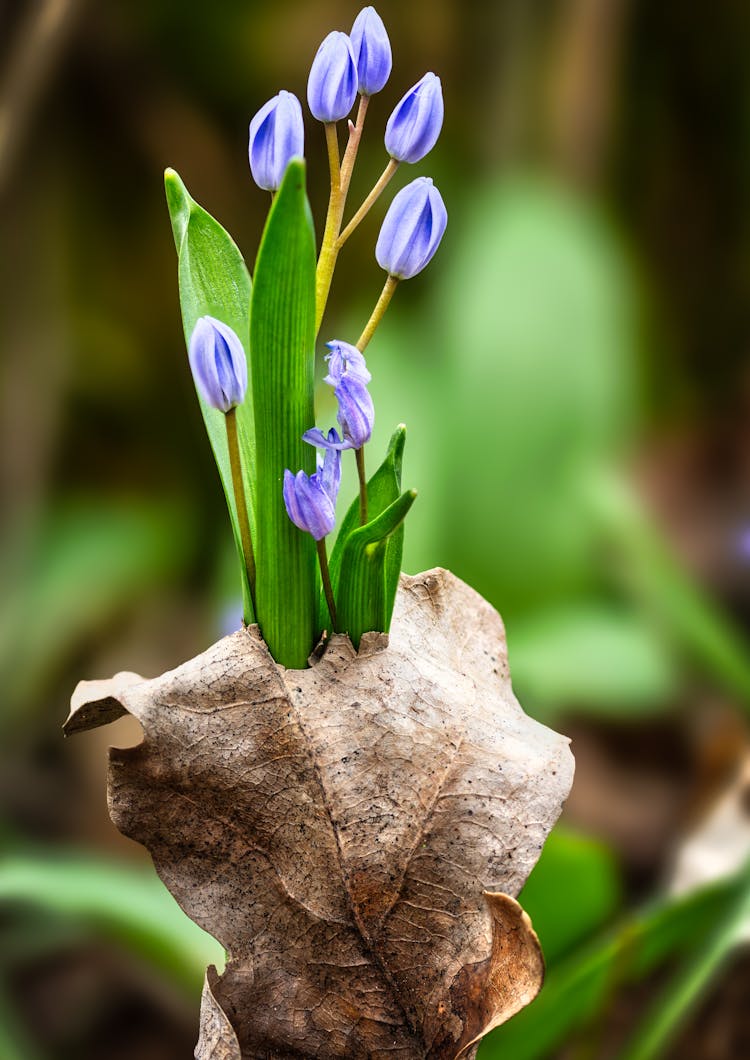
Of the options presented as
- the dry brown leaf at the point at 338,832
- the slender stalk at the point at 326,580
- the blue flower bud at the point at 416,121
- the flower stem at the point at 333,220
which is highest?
the blue flower bud at the point at 416,121

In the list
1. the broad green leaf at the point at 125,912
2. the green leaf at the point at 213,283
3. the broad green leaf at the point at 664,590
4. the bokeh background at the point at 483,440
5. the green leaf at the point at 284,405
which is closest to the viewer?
the green leaf at the point at 284,405

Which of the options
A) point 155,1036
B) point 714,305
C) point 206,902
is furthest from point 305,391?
point 714,305

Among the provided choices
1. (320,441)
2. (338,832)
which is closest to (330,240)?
(320,441)

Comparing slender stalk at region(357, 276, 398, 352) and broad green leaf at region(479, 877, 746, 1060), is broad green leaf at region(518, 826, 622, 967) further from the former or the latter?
slender stalk at region(357, 276, 398, 352)

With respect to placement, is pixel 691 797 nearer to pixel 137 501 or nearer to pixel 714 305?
pixel 137 501

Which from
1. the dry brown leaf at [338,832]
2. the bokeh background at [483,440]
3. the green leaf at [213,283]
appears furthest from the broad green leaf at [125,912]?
the green leaf at [213,283]

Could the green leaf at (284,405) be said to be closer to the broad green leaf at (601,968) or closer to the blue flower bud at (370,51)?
the blue flower bud at (370,51)
